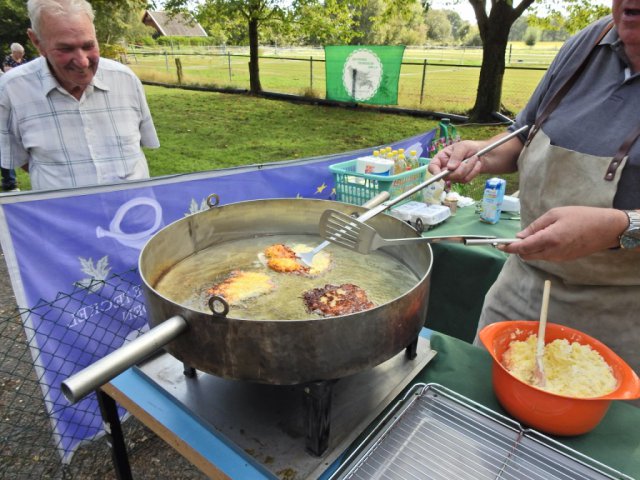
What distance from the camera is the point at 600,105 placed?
59.6 inches

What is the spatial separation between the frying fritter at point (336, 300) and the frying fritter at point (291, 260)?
0.20m

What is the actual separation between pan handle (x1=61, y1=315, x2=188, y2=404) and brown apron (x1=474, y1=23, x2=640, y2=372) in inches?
55.2

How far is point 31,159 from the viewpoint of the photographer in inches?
110

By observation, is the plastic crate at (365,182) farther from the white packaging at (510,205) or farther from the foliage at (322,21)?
the foliage at (322,21)

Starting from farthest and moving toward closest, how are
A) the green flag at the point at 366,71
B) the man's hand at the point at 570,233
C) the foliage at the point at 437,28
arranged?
the foliage at the point at 437,28
the green flag at the point at 366,71
the man's hand at the point at 570,233

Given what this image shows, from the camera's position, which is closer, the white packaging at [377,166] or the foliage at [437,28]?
the white packaging at [377,166]

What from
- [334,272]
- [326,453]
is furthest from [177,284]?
[326,453]

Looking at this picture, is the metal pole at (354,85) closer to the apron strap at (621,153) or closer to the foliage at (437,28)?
the apron strap at (621,153)

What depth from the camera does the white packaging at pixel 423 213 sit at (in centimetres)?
304

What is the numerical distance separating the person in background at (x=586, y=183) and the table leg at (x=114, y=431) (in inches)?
59.4

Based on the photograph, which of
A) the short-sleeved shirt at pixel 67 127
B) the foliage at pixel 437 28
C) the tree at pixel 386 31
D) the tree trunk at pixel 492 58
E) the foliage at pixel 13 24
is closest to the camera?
the short-sleeved shirt at pixel 67 127

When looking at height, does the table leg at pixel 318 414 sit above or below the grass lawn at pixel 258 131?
above

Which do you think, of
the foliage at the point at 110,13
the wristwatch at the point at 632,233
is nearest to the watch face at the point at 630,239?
the wristwatch at the point at 632,233

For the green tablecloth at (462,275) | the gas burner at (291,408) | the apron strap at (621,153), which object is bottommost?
the green tablecloth at (462,275)
